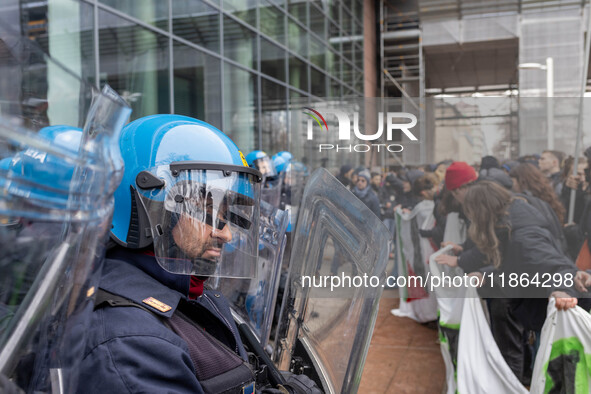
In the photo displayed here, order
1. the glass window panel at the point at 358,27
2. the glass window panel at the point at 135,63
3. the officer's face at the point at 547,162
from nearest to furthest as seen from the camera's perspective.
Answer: the officer's face at the point at 547,162, the glass window panel at the point at 135,63, the glass window panel at the point at 358,27

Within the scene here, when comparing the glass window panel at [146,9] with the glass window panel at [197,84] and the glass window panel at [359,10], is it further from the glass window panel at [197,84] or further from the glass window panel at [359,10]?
the glass window panel at [359,10]

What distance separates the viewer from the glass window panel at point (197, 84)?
28.4 ft

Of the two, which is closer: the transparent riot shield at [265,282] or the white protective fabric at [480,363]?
the transparent riot shield at [265,282]

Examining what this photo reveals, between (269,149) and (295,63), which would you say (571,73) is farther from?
(269,149)

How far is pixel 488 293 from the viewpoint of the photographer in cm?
385

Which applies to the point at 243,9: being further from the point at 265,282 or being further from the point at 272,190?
the point at 265,282

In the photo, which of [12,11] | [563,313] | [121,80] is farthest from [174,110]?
[563,313]

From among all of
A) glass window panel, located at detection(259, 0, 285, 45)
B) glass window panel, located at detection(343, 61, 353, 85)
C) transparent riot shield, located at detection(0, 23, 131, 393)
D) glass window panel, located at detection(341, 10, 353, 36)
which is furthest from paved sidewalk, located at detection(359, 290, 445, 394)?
glass window panel, located at detection(341, 10, 353, 36)

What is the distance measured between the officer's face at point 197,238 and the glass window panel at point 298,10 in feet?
42.0

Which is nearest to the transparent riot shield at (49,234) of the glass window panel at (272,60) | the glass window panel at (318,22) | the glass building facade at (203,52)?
the glass building facade at (203,52)

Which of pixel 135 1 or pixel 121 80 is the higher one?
pixel 135 1

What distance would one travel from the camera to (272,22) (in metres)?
12.4

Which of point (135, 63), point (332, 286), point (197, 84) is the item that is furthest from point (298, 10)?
point (332, 286)

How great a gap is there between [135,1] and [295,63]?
6.77 metres
